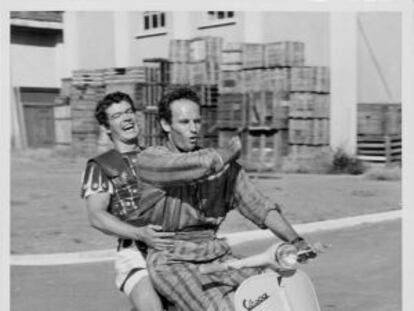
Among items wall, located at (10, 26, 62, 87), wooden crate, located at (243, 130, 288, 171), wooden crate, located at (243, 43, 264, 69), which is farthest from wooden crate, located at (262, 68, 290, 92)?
wall, located at (10, 26, 62, 87)

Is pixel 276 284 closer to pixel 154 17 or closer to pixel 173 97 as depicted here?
pixel 173 97

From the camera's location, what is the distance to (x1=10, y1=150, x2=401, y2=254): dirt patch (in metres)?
6.62

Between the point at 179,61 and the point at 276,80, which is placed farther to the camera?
the point at 179,61

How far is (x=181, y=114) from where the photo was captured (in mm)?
2451

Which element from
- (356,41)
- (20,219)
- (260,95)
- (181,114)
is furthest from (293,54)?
(181,114)

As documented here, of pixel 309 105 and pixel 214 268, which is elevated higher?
pixel 309 105

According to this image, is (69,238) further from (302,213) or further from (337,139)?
(337,139)

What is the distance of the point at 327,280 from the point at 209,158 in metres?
3.14

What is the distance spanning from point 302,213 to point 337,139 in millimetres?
1644

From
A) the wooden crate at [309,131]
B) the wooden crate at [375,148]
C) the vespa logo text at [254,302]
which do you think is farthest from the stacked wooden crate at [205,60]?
the vespa logo text at [254,302]

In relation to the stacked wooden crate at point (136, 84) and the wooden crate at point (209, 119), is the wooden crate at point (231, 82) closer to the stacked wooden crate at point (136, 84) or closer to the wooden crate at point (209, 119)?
the wooden crate at point (209, 119)

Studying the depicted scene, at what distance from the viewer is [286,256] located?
2.29 metres

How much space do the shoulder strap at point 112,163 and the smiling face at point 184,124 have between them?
251 millimetres

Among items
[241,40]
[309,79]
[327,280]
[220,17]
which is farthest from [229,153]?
[241,40]
